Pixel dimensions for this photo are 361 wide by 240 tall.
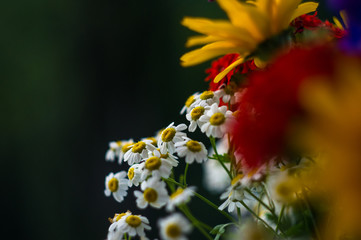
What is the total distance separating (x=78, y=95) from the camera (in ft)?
5.04

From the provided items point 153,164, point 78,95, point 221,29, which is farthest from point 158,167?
point 78,95

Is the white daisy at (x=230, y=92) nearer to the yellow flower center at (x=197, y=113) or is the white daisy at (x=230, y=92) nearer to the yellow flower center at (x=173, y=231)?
the yellow flower center at (x=197, y=113)

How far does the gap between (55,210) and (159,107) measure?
0.52 metres

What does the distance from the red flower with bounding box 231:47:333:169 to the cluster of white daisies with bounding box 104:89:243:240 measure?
2.7 inches

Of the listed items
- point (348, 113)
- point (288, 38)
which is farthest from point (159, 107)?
point (348, 113)

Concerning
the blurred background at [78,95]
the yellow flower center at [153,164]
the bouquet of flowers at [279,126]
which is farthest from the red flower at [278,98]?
the blurred background at [78,95]

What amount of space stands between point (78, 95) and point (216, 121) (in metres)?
1.29

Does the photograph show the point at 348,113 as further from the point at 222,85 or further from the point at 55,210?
the point at 55,210

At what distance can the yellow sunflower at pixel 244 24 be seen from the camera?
26cm

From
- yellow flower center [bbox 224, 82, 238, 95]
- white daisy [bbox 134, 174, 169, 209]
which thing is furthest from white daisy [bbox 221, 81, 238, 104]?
white daisy [bbox 134, 174, 169, 209]

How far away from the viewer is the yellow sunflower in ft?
0.87

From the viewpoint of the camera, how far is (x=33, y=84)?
149 cm

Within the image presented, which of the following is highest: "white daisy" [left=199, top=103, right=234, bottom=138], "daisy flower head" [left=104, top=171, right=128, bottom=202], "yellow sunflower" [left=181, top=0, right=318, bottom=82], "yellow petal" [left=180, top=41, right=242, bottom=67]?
"yellow sunflower" [left=181, top=0, right=318, bottom=82]

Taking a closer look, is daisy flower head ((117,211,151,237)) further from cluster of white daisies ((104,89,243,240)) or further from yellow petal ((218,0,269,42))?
yellow petal ((218,0,269,42))
